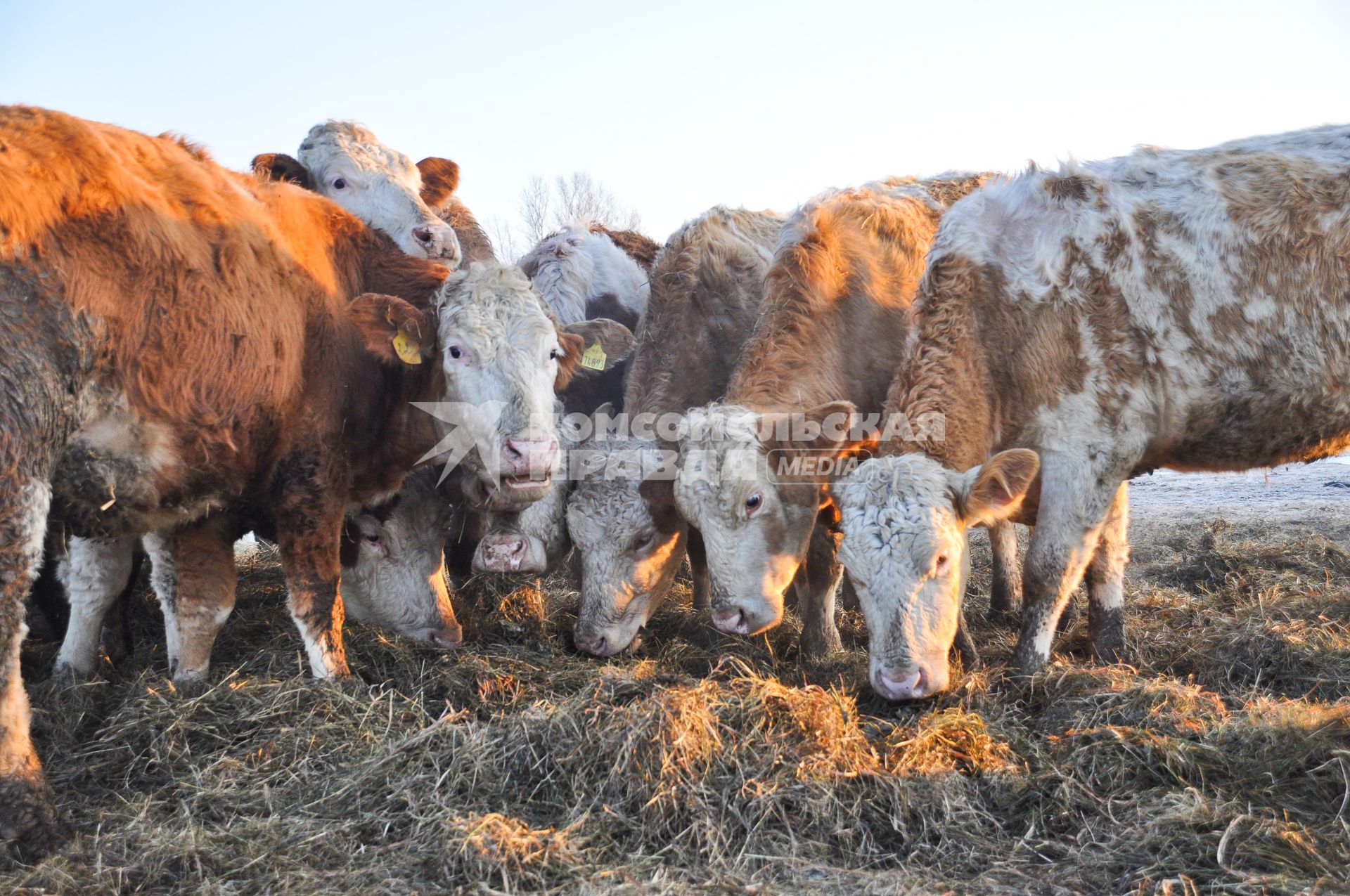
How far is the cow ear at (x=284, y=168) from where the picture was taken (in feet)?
22.3

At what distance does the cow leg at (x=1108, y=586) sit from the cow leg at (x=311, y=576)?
4020 mm

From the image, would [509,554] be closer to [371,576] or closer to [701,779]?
[371,576]

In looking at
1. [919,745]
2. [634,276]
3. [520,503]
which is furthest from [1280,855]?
[634,276]

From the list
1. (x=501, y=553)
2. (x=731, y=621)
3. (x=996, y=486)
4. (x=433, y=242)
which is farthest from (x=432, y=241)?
(x=996, y=486)

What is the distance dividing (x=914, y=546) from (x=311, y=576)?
2.85m

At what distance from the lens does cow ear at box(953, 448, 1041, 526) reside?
4805 mm

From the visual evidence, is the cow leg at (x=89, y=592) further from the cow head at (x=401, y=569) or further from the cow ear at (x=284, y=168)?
the cow ear at (x=284, y=168)

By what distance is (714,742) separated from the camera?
381 cm

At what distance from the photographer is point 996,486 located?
16.1 ft

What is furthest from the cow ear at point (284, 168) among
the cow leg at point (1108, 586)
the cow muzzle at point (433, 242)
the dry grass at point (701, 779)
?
the cow leg at point (1108, 586)

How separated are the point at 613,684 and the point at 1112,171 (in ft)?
13.2

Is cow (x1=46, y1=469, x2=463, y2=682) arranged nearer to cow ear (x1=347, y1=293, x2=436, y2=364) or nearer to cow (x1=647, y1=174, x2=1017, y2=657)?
cow ear (x1=347, y1=293, x2=436, y2=364)

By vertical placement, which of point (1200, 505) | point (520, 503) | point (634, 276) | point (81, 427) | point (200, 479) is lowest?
point (1200, 505)

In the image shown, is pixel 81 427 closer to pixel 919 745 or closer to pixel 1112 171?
pixel 919 745
